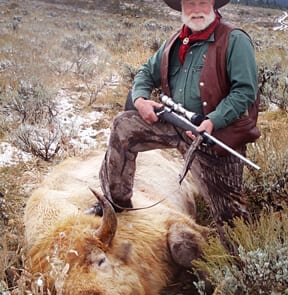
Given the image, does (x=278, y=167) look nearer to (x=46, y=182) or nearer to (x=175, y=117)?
(x=175, y=117)

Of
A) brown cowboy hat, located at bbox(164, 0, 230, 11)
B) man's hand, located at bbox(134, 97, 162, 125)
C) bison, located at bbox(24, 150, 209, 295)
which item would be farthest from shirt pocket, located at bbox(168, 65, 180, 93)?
bison, located at bbox(24, 150, 209, 295)

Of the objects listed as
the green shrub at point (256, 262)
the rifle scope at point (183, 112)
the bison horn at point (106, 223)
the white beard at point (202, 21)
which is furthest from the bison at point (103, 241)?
the white beard at point (202, 21)

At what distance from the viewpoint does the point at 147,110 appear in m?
3.49

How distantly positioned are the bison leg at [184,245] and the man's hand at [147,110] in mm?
925

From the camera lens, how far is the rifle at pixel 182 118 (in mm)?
3086

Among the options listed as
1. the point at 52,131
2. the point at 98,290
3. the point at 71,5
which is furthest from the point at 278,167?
→ the point at 71,5

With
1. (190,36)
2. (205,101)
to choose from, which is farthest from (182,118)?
(190,36)

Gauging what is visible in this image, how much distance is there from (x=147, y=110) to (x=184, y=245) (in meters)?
1.10

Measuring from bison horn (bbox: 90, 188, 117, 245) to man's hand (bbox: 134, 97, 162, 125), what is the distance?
0.70 m

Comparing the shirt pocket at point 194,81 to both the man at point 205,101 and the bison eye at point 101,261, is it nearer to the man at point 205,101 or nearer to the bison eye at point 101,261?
the man at point 205,101

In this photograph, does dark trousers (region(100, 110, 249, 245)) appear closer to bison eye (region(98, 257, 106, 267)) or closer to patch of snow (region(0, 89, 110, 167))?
bison eye (region(98, 257, 106, 267))

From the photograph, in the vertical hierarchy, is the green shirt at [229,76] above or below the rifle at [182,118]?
above

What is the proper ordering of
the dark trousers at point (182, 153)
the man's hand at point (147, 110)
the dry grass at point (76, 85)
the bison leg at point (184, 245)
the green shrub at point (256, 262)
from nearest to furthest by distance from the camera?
1. the green shrub at point (256, 262)
2. the dark trousers at point (182, 153)
3. the man's hand at point (147, 110)
4. the bison leg at point (184, 245)
5. the dry grass at point (76, 85)

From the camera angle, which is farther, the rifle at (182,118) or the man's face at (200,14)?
the man's face at (200,14)
